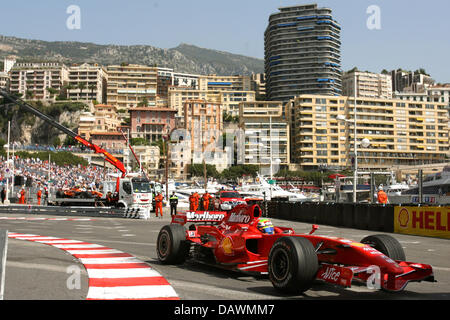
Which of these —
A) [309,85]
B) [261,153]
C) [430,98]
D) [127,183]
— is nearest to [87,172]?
[261,153]

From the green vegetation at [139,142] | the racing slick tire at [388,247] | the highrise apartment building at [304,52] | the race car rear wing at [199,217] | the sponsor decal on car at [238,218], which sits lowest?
the racing slick tire at [388,247]

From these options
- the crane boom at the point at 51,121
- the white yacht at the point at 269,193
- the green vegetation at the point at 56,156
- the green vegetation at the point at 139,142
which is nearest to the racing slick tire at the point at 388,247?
the crane boom at the point at 51,121

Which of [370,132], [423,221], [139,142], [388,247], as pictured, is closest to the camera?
[388,247]

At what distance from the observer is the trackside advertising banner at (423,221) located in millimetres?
18812

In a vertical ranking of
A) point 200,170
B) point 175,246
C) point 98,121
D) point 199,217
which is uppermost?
point 98,121

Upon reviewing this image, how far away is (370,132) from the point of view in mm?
144375

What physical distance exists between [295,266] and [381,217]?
16576mm

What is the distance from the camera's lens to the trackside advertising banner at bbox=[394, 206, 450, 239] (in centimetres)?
1881

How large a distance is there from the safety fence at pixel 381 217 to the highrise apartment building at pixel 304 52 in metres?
162

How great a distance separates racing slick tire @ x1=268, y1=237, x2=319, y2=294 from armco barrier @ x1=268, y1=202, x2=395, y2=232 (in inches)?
613

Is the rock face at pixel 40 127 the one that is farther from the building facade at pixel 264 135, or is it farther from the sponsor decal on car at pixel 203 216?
the sponsor decal on car at pixel 203 216

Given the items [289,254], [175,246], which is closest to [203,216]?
[175,246]

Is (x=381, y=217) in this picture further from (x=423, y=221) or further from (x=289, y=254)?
(x=289, y=254)

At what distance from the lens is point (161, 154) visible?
168m
